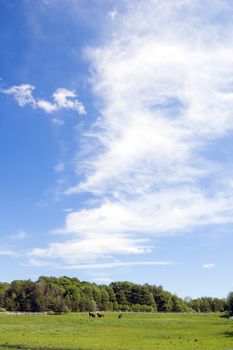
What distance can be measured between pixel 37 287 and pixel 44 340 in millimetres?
118793

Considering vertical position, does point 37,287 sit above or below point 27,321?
above

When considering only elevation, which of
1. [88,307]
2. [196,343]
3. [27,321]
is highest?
[88,307]

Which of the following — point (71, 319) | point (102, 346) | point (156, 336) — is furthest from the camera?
point (71, 319)

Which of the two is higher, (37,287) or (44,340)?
(37,287)

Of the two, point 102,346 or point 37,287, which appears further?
point 37,287

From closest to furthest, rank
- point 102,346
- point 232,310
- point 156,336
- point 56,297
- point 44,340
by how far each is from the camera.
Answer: point 102,346 < point 44,340 < point 156,336 < point 232,310 < point 56,297

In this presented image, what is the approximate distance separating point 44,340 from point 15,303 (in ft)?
426

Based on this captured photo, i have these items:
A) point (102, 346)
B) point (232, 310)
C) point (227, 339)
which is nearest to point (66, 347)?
point (102, 346)

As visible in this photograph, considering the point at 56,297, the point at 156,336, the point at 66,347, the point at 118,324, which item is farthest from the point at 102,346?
the point at 56,297

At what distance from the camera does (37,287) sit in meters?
176

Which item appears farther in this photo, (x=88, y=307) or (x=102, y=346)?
(x=88, y=307)

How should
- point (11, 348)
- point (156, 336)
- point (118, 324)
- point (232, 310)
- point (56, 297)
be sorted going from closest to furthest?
point (11, 348) < point (156, 336) < point (118, 324) < point (232, 310) < point (56, 297)

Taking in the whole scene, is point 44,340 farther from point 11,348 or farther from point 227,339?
point 227,339

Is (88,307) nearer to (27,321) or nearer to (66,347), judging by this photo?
(27,321)
